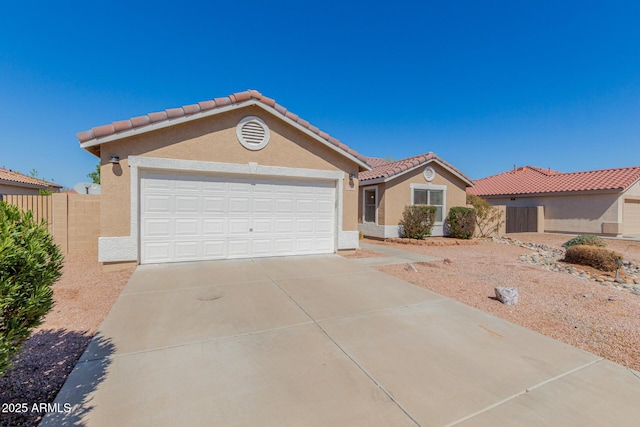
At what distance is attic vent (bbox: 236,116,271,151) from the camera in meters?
8.62

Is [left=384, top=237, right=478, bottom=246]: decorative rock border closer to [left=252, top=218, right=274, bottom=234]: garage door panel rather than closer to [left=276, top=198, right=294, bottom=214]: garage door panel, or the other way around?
[left=276, top=198, right=294, bottom=214]: garage door panel

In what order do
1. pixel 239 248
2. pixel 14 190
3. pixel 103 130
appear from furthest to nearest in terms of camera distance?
1. pixel 14 190
2. pixel 239 248
3. pixel 103 130

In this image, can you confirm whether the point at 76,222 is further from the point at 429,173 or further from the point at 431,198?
the point at 431,198

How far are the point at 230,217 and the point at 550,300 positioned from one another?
775 cm

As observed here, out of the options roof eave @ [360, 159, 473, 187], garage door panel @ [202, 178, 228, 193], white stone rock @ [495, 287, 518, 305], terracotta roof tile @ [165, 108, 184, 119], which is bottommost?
white stone rock @ [495, 287, 518, 305]

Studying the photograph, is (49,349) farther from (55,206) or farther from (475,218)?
(475,218)

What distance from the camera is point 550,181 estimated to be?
2203cm

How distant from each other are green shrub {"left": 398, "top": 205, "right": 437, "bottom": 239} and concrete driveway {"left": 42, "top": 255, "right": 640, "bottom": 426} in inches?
356

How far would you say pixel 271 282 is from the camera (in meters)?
6.52

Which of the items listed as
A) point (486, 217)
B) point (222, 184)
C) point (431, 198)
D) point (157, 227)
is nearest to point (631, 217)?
point (486, 217)

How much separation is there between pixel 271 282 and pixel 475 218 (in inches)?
498

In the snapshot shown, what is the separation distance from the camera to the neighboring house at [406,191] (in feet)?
47.5

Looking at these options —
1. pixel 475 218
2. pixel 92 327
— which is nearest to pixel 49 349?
pixel 92 327

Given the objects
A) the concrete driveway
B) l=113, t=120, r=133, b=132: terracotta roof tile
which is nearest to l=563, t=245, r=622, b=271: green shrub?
the concrete driveway
